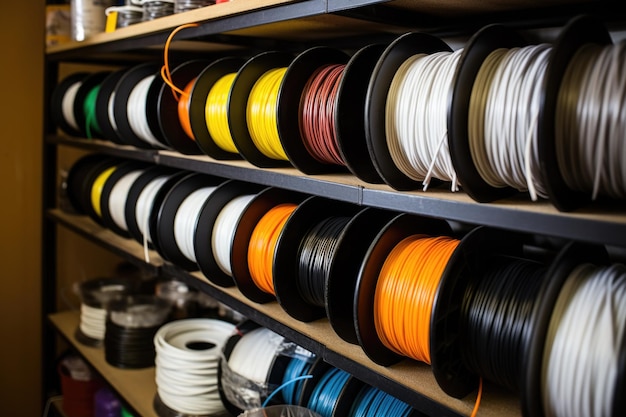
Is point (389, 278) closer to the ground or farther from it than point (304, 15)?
closer to the ground

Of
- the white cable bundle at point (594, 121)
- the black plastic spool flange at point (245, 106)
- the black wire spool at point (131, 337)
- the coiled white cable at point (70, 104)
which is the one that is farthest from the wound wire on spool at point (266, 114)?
the coiled white cable at point (70, 104)

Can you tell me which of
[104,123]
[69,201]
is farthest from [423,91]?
[69,201]

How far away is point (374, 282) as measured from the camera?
147 centimetres

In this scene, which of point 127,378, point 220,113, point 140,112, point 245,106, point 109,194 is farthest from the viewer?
point 109,194

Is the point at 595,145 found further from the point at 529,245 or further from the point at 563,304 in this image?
the point at 529,245

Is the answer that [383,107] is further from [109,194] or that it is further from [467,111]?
[109,194]

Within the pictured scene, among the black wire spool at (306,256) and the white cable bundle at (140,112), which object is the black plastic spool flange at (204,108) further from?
the black wire spool at (306,256)

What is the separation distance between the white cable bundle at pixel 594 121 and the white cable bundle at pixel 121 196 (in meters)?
2.13

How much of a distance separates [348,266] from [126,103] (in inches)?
59.7

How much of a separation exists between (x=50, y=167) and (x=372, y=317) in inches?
109

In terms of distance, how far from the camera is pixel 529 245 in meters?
1.66

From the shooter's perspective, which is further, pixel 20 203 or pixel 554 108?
pixel 20 203

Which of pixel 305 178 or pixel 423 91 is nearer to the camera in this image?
pixel 423 91

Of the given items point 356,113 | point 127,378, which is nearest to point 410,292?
point 356,113
